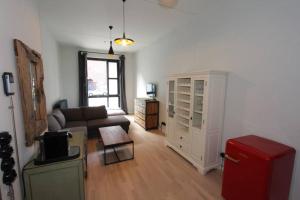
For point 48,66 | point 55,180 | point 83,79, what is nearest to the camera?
point 55,180

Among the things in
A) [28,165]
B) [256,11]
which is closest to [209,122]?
[256,11]

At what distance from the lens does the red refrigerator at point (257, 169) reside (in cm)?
150

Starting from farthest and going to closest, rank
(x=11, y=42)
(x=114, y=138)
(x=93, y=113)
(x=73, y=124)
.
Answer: (x=93, y=113), (x=73, y=124), (x=114, y=138), (x=11, y=42)

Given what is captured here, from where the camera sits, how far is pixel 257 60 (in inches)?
80.4

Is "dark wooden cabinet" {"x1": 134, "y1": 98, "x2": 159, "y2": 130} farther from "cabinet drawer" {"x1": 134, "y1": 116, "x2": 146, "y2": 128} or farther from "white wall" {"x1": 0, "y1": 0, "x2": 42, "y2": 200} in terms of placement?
"white wall" {"x1": 0, "y1": 0, "x2": 42, "y2": 200}

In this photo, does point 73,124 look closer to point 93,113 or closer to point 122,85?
point 93,113

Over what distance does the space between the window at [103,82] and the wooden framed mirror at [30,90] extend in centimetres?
435

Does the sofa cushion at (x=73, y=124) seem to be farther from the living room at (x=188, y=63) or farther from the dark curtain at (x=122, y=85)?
the dark curtain at (x=122, y=85)

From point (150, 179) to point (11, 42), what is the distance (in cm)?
247

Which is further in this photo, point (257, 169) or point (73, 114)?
point (73, 114)

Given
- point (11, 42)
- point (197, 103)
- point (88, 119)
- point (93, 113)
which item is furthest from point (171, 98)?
point (11, 42)

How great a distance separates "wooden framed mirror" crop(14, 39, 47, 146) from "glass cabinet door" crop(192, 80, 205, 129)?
7.83ft

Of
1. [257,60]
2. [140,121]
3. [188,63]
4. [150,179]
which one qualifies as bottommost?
[150,179]

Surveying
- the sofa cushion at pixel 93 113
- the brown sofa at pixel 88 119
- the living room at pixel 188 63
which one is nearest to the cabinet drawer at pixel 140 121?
the brown sofa at pixel 88 119
